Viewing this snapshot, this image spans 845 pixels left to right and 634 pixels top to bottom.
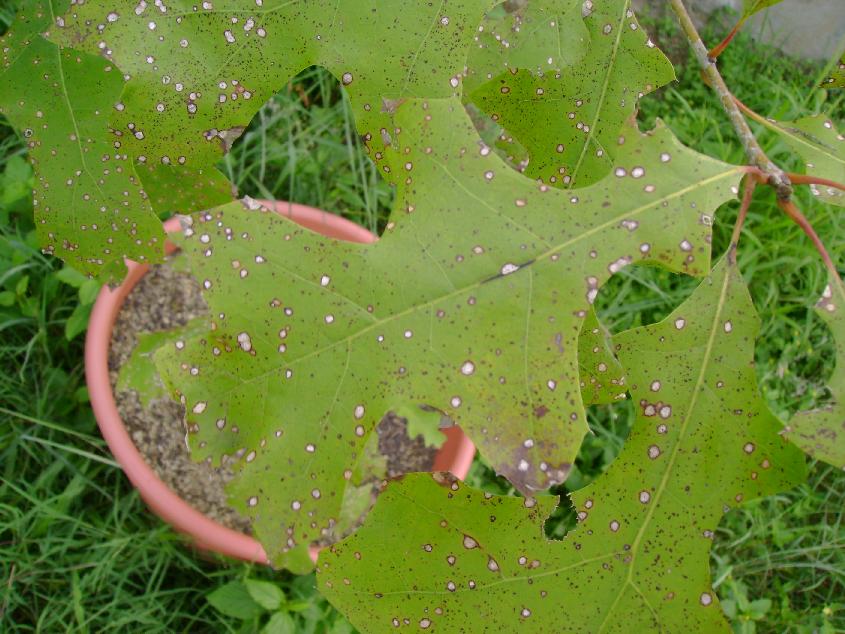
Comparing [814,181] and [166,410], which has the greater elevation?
[814,181]

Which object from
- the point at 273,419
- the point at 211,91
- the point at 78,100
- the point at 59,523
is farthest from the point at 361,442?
the point at 59,523

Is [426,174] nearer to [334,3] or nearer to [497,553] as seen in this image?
[334,3]

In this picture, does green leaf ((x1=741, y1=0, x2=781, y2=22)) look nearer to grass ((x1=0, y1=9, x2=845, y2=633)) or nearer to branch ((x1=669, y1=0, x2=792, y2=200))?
branch ((x1=669, y1=0, x2=792, y2=200))

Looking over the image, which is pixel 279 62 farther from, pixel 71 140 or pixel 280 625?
pixel 280 625

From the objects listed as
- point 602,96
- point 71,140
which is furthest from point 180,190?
point 602,96

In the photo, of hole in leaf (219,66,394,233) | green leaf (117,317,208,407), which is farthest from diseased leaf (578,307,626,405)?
hole in leaf (219,66,394,233)

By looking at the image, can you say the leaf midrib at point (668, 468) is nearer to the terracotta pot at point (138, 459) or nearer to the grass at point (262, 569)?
the terracotta pot at point (138, 459)
